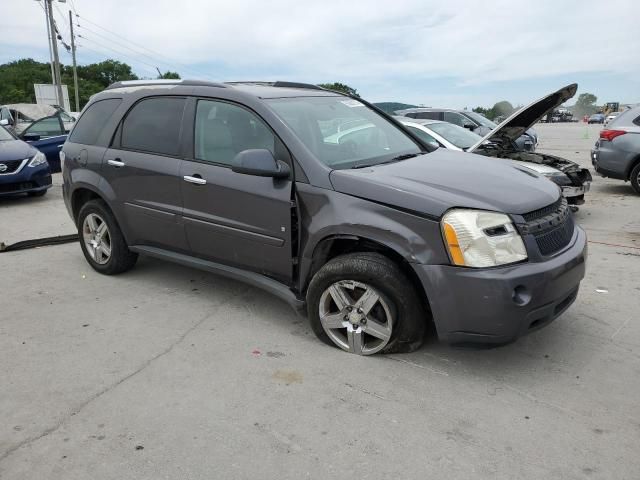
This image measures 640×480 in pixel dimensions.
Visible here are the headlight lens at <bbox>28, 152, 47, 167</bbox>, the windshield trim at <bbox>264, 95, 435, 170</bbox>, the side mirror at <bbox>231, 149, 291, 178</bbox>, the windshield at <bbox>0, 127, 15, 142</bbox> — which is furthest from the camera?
the windshield at <bbox>0, 127, 15, 142</bbox>

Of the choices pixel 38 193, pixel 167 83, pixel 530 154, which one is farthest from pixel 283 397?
pixel 38 193

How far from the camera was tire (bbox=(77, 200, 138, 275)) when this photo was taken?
507cm

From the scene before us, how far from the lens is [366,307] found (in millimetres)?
3447

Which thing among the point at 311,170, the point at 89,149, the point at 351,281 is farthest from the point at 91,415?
the point at 89,149

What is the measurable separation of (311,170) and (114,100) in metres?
2.44

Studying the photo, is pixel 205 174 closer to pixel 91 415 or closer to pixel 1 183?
pixel 91 415

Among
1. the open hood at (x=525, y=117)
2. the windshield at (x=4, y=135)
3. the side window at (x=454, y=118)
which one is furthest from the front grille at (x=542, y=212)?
the side window at (x=454, y=118)

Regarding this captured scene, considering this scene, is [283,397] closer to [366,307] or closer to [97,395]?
[366,307]

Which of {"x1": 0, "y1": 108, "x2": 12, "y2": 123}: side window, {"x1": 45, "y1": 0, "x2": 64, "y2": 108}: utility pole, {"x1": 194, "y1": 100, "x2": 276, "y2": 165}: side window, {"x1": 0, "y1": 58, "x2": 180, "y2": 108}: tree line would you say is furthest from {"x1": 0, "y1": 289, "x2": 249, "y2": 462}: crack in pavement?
{"x1": 0, "y1": 58, "x2": 180, "y2": 108}: tree line

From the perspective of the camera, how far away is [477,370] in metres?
3.40

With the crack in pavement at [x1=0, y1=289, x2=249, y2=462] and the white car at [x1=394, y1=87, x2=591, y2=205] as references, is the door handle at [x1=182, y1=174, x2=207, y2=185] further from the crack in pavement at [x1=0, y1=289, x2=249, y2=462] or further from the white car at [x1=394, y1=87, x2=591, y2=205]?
the white car at [x1=394, y1=87, x2=591, y2=205]

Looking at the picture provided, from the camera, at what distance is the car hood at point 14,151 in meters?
8.94

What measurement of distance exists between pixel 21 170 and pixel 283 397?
7.78 m

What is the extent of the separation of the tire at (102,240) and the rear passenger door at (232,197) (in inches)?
43.0
